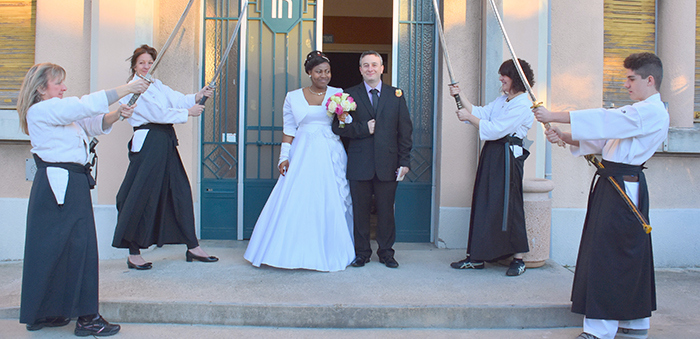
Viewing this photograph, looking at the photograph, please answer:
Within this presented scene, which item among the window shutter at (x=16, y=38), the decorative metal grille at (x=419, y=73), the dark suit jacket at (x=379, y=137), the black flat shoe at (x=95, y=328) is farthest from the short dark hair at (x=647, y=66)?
the window shutter at (x=16, y=38)

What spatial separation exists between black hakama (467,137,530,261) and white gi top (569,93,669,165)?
1.15m

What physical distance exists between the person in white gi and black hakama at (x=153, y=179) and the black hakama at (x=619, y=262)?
3262 mm

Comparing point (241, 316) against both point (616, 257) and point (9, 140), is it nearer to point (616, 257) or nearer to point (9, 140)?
point (616, 257)

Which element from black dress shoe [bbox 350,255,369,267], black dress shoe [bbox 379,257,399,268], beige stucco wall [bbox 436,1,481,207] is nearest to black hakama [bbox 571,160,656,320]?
black dress shoe [bbox 379,257,399,268]

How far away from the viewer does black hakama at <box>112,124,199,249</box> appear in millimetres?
4574

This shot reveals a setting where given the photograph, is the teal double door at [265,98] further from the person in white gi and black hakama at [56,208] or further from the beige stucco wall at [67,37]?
the person in white gi and black hakama at [56,208]

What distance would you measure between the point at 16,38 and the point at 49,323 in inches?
137

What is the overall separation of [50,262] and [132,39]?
2.65 m

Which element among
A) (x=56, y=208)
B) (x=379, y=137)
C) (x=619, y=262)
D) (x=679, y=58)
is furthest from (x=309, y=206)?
(x=679, y=58)

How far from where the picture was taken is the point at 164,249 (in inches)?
218

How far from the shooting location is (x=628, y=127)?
336cm

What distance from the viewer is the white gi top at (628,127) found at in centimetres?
335

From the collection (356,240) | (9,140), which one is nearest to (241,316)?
(356,240)

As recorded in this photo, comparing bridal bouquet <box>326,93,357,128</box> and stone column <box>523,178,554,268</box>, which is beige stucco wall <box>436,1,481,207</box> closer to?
stone column <box>523,178,554,268</box>
